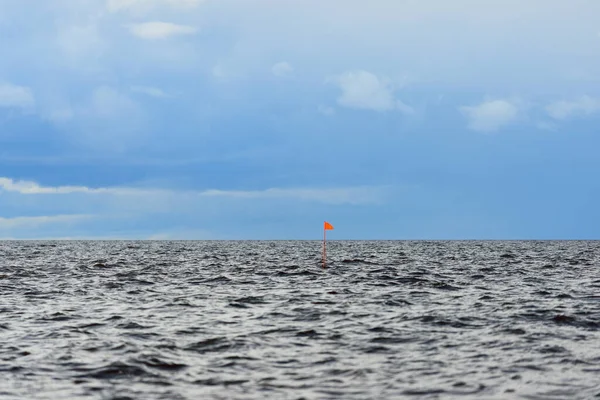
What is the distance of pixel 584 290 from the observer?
99.5ft

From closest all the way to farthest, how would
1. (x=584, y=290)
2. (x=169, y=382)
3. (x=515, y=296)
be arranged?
(x=169, y=382) < (x=515, y=296) < (x=584, y=290)

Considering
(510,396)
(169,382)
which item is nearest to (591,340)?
(510,396)

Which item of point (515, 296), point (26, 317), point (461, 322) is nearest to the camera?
point (461, 322)

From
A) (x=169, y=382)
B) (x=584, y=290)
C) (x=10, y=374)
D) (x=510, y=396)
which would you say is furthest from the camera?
(x=584, y=290)

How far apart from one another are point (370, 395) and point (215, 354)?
495 centimetres

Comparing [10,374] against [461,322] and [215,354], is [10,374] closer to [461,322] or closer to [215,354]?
[215,354]

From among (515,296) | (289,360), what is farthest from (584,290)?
(289,360)

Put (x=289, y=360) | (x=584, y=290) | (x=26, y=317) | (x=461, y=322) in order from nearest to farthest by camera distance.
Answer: (x=289, y=360) < (x=461, y=322) < (x=26, y=317) < (x=584, y=290)

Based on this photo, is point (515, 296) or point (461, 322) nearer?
point (461, 322)

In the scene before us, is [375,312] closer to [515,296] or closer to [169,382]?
[515,296]

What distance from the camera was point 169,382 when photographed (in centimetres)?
1312

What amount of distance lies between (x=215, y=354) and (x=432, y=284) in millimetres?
20249

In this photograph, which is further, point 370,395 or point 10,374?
point 10,374

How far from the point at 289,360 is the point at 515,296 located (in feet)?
51.3
